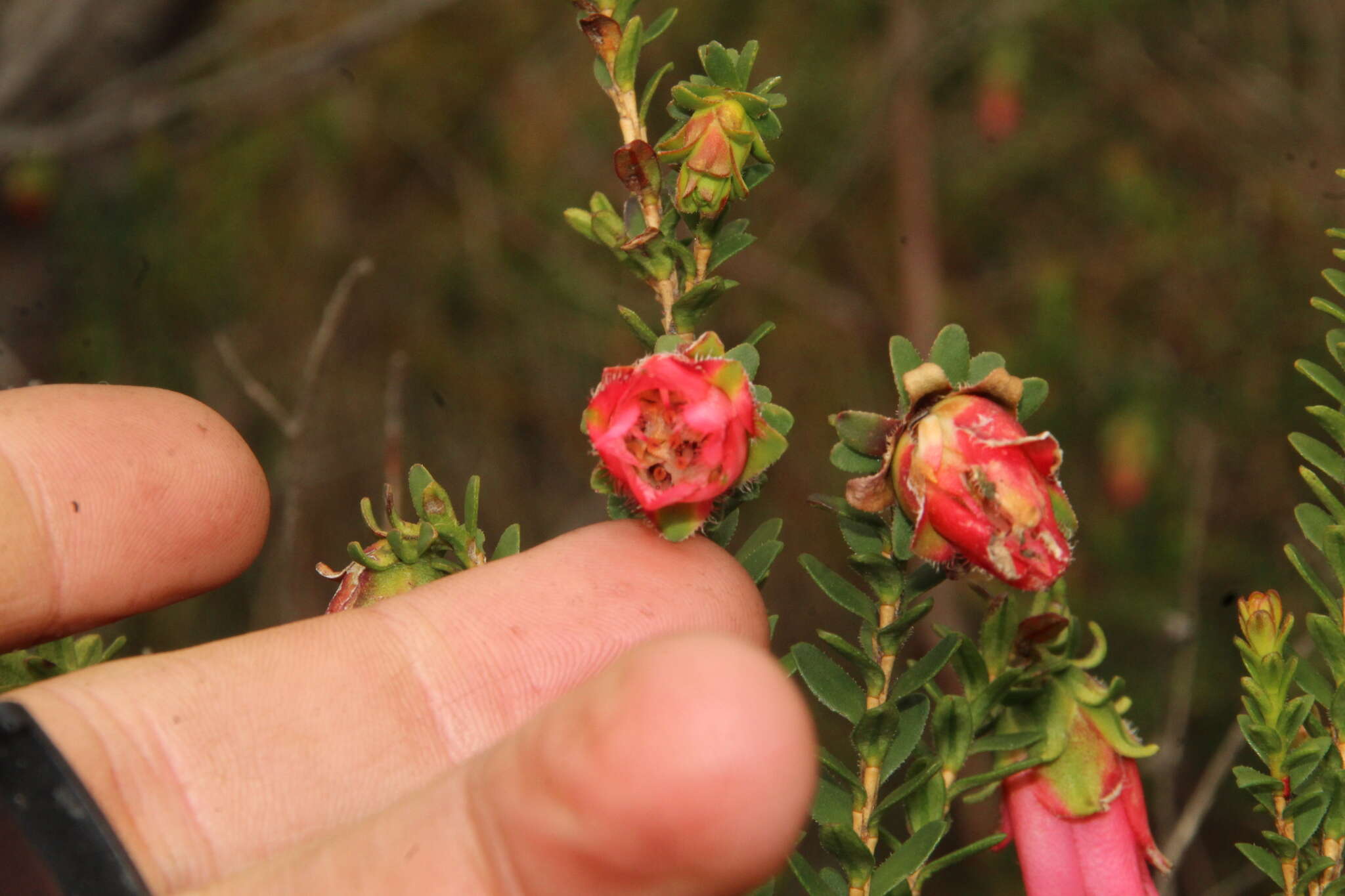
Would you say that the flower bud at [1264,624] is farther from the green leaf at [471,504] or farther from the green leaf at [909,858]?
the green leaf at [471,504]

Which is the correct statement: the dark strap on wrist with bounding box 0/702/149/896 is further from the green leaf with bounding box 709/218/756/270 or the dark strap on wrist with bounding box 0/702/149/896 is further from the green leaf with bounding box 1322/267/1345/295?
the green leaf with bounding box 1322/267/1345/295

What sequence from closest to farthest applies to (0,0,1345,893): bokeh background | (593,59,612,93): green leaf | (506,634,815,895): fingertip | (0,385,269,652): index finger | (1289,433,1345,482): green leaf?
(506,634,815,895): fingertip
(1289,433,1345,482): green leaf
(593,59,612,93): green leaf
(0,385,269,652): index finger
(0,0,1345,893): bokeh background

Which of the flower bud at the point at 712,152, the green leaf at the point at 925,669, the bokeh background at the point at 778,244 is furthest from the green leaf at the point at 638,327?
the bokeh background at the point at 778,244

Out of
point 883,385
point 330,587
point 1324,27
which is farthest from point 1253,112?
point 330,587

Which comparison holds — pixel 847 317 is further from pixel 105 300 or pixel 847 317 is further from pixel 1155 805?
pixel 105 300

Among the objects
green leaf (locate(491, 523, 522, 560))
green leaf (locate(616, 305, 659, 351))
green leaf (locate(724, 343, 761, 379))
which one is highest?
green leaf (locate(616, 305, 659, 351))

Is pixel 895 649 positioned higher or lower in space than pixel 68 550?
lower

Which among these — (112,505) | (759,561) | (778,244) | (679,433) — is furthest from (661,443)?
(778,244)

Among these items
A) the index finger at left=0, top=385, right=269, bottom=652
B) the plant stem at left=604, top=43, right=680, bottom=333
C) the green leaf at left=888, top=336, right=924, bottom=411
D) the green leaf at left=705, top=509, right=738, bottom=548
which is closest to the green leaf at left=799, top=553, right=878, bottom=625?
the green leaf at left=705, top=509, right=738, bottom=548
